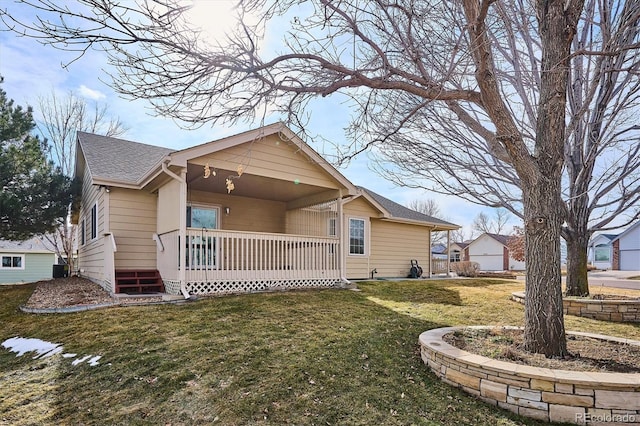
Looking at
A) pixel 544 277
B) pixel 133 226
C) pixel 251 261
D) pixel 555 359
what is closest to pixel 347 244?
pixel 251 261

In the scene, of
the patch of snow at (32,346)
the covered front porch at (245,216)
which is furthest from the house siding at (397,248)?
the patch of snow at (32,346)

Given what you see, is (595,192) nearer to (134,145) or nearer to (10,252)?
(134,145)

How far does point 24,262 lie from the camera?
23.8 metres

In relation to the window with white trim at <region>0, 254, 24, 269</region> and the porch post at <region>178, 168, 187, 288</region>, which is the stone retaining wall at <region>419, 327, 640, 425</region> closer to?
the porch post at <region>178, 168, 187, 288</region>

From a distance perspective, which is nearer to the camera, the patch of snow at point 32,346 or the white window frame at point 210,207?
the patch of snow at point 32,346

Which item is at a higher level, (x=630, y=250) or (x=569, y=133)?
(x=569, y=133)

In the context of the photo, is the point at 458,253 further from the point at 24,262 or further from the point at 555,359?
the point at 555,359

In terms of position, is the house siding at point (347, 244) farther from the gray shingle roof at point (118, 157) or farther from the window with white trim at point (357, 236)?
the gray shingle roof at point (118, 157)

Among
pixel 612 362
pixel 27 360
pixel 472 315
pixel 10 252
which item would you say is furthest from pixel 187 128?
pixel 10 252

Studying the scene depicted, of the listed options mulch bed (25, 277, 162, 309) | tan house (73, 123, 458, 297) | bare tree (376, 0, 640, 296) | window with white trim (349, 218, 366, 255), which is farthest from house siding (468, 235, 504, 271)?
mulch bed (25, 277, 162, 309)

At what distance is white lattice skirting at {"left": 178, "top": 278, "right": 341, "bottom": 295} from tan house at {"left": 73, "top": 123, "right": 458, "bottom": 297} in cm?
2

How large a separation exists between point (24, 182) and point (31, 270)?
15215 millimetres

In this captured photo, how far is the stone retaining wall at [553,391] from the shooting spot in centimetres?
322

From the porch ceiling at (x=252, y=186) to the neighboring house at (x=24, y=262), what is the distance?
63.7 ft
